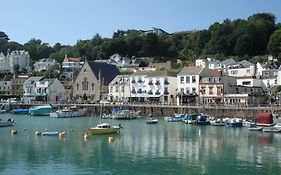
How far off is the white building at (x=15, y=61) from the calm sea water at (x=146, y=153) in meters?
94.1

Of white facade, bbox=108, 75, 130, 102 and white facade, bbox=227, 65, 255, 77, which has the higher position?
white facade, bbox=227, 65, 255, 77

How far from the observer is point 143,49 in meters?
125

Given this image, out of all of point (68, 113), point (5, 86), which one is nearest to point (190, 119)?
point (68, 113)

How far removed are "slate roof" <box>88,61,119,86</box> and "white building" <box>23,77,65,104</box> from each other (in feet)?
34.2

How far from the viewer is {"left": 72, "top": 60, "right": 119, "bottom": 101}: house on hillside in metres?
90.3

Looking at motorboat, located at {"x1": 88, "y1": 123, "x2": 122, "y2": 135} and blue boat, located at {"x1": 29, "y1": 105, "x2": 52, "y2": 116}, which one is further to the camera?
blue boat, located at {"x1": 29, "y1": 105, "x2": 52, "y2": 116}

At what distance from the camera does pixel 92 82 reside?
91875mm

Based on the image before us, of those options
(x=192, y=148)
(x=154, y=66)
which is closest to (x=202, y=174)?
(x=192, y=148)

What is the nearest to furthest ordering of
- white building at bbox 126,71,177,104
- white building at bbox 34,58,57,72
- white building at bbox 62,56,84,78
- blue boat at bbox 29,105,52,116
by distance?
white building at bbox 126,71,177,104 → blue boat at bbox 29,105,52,116 → white building at bbox 62,56,84,78 → white building at bbox 34,58,57,72

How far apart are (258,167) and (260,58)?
66383 millimetres

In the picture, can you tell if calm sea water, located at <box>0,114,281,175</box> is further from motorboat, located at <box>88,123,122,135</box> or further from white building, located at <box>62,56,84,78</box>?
white building, located at <box>62,56,84,78</box>

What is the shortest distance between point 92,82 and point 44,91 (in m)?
13.0

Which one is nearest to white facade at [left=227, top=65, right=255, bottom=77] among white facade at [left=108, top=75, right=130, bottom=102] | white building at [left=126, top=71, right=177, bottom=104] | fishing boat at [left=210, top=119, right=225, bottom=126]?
white building at [left=126, top=71, right=177, bottom=104]

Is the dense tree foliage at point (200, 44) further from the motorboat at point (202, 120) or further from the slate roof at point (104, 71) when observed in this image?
the motorboat at point (202, 120)
